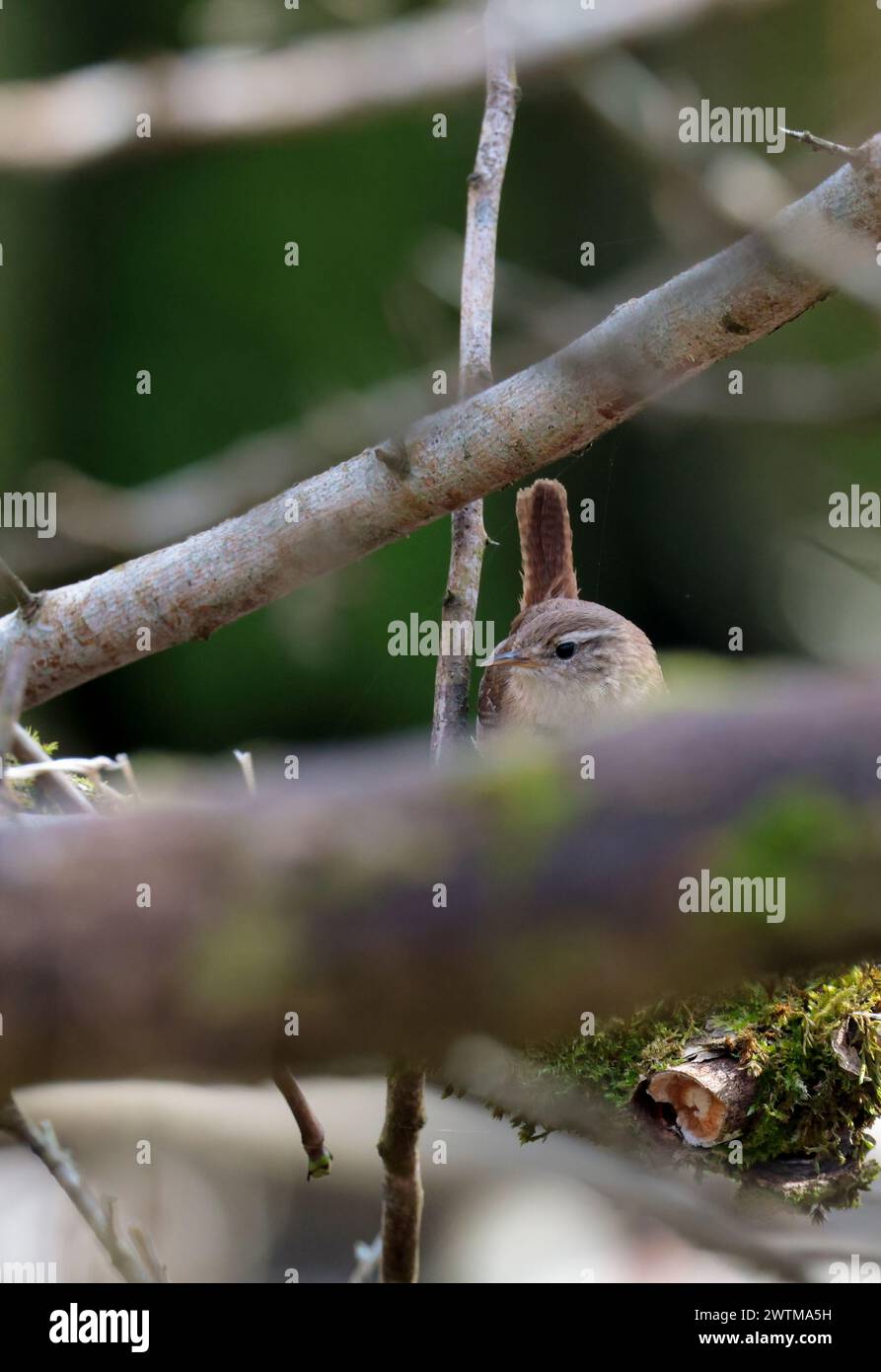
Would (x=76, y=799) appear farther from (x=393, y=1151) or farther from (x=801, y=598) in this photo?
(x=801, y=598)

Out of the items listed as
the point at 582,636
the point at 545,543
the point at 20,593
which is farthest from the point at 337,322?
the point at 20,593

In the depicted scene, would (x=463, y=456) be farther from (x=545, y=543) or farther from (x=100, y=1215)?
(x=100, y=1215)

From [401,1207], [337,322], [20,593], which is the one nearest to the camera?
[401,1207]

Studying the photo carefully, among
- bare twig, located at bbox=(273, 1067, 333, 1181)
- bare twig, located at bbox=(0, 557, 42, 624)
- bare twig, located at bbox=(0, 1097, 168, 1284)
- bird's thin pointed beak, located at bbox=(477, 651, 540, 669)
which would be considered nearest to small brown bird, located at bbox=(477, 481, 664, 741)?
bird's thin pointed beak, located at bbox=(477, 651, 540, 669)

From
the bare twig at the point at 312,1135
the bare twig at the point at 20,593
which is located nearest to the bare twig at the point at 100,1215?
the bare twig at the point at 312,1135

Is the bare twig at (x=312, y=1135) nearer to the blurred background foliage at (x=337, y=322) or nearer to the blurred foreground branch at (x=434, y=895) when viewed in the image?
the blurred foreground branch at (x=434, y=895)

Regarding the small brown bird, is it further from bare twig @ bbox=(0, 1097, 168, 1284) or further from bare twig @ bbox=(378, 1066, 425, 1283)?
bare twig @ bbox=(0, 1097, 168, 1284)
